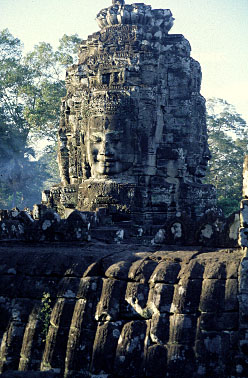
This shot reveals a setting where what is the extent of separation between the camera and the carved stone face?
12773 millimetres

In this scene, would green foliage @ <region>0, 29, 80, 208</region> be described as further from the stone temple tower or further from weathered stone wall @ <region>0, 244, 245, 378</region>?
weathered stone wall @ <region>0, 244, 245, 378</region>

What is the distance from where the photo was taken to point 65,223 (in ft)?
26.0

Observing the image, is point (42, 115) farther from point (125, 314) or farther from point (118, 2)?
point (125, 314)

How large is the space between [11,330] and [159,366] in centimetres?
196

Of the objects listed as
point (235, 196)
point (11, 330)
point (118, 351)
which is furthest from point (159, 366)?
point (235, 196)

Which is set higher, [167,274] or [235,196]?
[235,196]

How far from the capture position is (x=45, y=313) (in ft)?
20.7

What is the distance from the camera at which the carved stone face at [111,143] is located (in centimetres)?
1277

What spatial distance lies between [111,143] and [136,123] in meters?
0.80

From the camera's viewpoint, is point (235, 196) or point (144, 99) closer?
point (144, 99)

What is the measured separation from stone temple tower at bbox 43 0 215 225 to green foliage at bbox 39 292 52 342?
20.8 feet

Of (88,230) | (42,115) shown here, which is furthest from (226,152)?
(88,230)

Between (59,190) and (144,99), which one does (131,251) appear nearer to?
(144,99)

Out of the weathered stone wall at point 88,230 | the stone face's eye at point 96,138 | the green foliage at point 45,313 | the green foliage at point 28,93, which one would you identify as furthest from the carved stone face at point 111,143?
the green foliage at point 28,93
